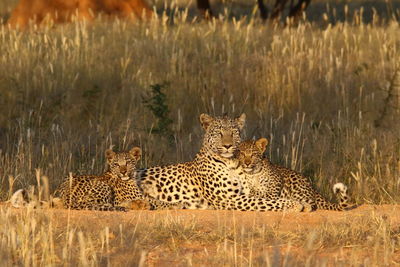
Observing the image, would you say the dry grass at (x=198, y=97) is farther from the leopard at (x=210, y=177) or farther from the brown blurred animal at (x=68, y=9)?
the brown blurred animal at (x=68, y=9)

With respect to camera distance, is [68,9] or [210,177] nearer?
[210,177]

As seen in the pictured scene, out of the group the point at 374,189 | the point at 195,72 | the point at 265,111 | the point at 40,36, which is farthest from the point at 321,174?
the point at 40,36

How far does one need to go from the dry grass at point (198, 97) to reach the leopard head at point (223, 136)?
41.7 inches

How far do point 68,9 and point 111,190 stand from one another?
10082mm

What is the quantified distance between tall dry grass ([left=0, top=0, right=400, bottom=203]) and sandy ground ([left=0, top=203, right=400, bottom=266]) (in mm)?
1176

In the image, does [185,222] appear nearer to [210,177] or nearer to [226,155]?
[226,155]

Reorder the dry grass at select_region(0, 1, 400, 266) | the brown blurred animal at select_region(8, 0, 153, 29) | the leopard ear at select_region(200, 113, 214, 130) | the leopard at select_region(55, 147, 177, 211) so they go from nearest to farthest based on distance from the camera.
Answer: the leopard at select_region(55, 147, 177, 211)
the leopard ear at select_region(200, 113, 214, 130)
the dry grass at select_region(0, 1, 400, 266)
the brown blurred animal at select_region(8, 0, 153, 29)

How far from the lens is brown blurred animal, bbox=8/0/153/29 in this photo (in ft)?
58.7

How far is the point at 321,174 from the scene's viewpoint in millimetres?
9406

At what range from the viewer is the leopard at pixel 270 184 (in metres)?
8.48

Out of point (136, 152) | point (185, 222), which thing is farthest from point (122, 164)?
point (185, 222)

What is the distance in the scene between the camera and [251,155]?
847 centimetres

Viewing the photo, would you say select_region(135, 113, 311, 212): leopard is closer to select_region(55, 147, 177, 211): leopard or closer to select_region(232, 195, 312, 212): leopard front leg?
select_region(232, 195, 312, 212): leopard front leg

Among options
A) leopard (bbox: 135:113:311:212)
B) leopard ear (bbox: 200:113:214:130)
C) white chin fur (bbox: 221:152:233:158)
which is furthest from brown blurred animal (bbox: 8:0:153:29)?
white chin fur (bbox: 221:152:233:158)
